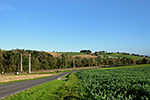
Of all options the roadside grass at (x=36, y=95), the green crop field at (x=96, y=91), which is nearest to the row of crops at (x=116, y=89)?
the green crop field at (x=96, y=91)

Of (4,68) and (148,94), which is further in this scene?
(4,68)

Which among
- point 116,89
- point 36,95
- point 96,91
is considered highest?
point 116,89

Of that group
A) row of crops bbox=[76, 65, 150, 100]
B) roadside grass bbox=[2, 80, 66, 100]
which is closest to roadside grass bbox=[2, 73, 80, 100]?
roadside grass bbox=[2, 80, 66, 100]

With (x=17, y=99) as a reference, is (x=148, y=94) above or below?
above

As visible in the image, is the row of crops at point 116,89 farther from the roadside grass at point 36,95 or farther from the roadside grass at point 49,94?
the roadside grass at point 36,95

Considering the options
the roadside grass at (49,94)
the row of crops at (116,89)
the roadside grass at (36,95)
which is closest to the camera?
the row of crops at (116,89)

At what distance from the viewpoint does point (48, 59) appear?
92062mm

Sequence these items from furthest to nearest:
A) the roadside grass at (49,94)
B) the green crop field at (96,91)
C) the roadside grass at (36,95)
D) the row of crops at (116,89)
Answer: the roadside grass at (36,95) < the roadside grass at (49,94) < the green crop field at (96,91) < the row of crops at (116,89)

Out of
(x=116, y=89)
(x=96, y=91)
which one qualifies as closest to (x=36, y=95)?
(x=96, y=91)

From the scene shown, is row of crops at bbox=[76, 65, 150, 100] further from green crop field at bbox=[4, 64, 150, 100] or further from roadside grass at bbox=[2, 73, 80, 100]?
roadside grass at bbox=[2, 73, 80, 100]

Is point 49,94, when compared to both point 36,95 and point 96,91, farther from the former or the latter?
point 96,91

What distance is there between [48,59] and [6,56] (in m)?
27.0

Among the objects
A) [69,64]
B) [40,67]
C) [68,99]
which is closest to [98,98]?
[68,99]

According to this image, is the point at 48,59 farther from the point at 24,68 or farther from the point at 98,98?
the point at 98,98
